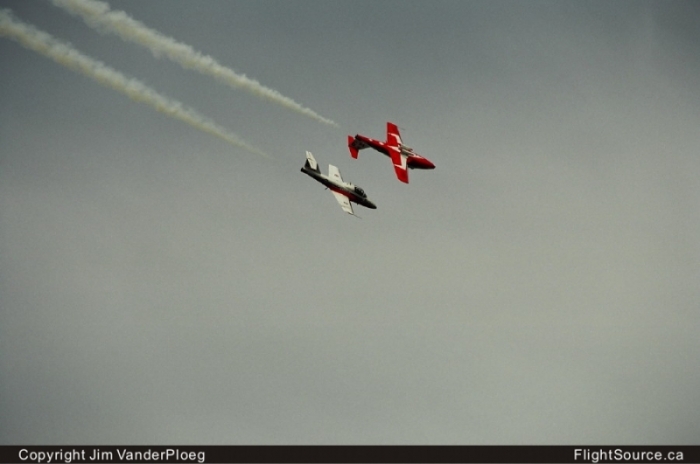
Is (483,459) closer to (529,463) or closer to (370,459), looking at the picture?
(529,463)

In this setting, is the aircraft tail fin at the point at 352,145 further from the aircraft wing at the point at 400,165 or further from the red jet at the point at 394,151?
the aircraft wing at the point at 400,165

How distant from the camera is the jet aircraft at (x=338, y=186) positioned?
65812 mm

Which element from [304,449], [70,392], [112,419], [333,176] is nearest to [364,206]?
[333,176]

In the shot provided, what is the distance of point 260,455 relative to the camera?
60.3m

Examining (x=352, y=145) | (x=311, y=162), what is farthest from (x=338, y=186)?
(x=352, y=145)

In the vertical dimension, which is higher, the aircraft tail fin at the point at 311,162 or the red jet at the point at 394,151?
the red jet at the point at 394,151

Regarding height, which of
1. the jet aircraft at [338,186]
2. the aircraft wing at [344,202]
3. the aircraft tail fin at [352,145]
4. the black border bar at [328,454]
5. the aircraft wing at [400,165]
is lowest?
the black border bar at [328,454]

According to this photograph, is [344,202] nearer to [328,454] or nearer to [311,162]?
[311,162]

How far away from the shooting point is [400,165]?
226 feet

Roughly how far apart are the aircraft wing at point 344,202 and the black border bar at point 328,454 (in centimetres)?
1881

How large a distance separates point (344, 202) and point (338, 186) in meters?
2.29

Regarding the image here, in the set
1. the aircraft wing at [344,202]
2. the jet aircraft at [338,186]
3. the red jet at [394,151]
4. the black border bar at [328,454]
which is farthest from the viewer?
the red jet at [394,151]

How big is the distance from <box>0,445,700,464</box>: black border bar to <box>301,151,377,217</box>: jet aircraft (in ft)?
64.9

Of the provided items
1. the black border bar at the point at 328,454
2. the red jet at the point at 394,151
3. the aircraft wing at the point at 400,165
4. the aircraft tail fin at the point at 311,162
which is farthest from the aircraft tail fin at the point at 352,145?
the black border bar at the point at 328,454
